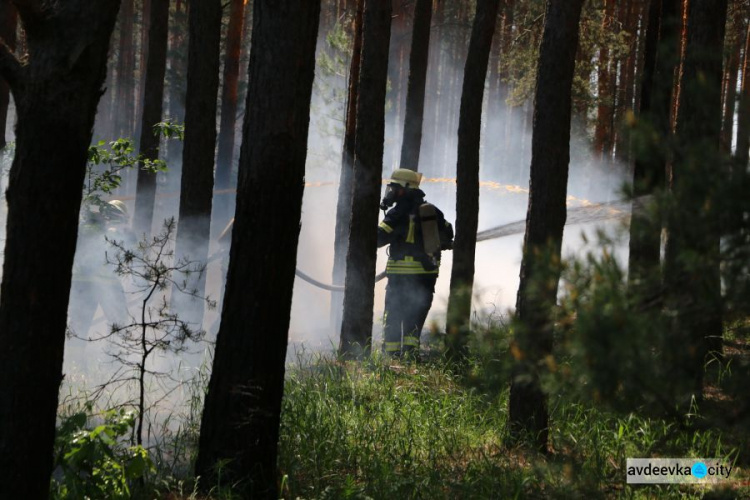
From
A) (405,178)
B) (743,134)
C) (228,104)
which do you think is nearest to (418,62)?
(405,178)

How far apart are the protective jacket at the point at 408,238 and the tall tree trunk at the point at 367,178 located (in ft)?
1.36

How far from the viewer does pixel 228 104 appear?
68.4ft

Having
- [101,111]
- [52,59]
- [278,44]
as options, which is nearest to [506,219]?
[278,44]

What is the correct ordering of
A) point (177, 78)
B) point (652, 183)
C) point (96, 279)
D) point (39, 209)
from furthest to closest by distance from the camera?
point (177, 78) → point (96, 279) → point (39, 209) → point (652, 183)

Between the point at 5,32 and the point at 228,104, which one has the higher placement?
the point at 228,104

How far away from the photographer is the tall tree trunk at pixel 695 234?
2.56m

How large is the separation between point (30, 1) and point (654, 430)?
483 centimetres

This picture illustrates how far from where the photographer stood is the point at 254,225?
194 inches

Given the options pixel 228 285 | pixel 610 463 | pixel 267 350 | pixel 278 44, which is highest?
pixel 278 44

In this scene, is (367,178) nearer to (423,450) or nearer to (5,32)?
(423,450)

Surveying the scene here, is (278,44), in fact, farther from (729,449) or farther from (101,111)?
(101,111)

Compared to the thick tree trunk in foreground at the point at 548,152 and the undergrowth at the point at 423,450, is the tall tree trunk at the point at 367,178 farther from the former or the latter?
the thick tree trunk in foreground at the point at 548,152

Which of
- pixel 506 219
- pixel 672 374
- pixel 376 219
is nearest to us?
pixel 672 374

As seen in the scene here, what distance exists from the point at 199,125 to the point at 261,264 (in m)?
4.77
